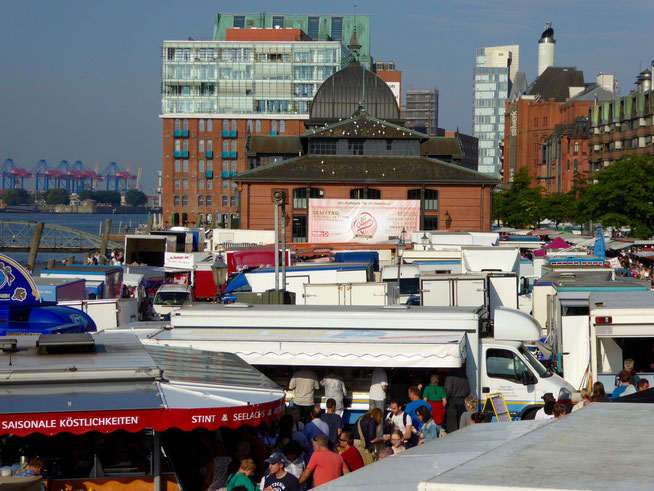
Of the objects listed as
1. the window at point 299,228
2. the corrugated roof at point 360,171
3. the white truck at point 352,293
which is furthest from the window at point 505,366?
the corrugated roof at point 360,171

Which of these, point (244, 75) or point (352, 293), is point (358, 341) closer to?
point (352, 293)

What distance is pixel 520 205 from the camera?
10244cm

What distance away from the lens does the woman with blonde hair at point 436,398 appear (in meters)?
16.3

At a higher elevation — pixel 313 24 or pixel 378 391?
pixel 313 24

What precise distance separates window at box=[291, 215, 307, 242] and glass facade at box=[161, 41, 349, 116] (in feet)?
272

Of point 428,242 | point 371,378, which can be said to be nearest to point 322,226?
point 428,242

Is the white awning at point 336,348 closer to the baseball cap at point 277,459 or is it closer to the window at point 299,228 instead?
the baseball cap at point 277,459

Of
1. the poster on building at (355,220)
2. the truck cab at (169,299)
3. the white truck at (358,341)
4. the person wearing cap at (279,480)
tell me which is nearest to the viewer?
the person wearing cap at (279,480)

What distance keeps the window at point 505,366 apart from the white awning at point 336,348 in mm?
1330

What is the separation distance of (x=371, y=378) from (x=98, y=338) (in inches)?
194

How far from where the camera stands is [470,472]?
4.53 metres

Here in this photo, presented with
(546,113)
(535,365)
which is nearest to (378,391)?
(535,365)

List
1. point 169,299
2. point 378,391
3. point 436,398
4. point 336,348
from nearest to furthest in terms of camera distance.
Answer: point 336,348
point 436,398
point 378,391
point 169,299

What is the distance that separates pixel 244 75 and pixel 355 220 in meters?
91.3
